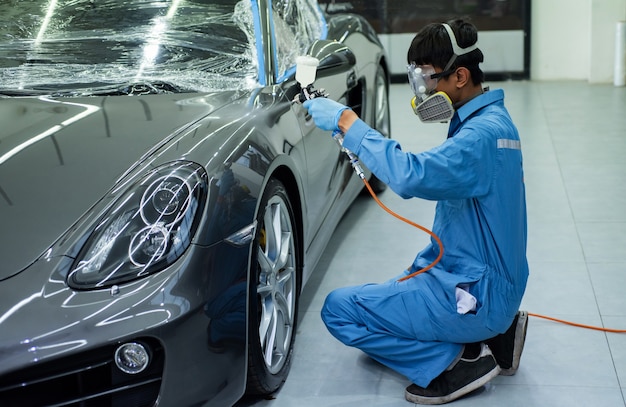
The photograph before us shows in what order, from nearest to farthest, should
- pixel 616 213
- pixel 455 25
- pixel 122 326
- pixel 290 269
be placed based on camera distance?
pixel 122 326 < pixel 455 25 < pixel 290 269 < pixel 616 213

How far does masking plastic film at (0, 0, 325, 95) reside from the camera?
3037 mm

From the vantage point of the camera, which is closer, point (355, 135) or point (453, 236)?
point (355, 135)

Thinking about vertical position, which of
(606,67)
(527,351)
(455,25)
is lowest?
(606,67)

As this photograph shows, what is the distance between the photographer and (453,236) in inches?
104

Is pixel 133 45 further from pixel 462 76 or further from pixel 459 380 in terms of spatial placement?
pixel 459 380

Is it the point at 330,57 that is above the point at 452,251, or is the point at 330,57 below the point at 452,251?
above

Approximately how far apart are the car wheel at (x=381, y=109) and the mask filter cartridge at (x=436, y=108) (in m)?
2.10

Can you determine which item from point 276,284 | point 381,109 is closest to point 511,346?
point 276,284

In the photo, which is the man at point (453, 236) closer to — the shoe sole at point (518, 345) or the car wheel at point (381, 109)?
the shoe sole at point (518, 345)

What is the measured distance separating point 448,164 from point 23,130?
1.29 metres

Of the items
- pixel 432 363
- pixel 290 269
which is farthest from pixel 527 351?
pixel 290 269

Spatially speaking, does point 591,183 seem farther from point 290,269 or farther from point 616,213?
point 290,269

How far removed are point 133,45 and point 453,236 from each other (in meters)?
1.43

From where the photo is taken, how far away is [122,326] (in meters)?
1.99
